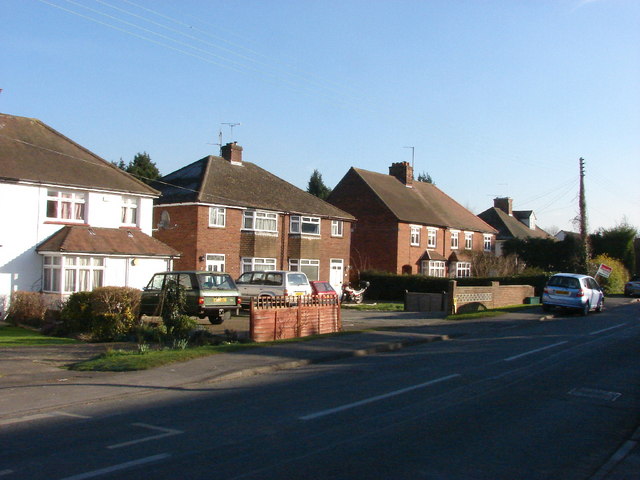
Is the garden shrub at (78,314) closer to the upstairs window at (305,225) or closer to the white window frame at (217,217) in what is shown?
the white window frame at (217,217)

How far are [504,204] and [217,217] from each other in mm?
53062

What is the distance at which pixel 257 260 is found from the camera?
37.4 m

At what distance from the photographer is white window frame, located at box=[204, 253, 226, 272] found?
3405 cm

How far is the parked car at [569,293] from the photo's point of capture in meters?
29.1

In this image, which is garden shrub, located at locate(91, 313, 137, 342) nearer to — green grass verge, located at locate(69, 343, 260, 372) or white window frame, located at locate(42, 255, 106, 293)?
green grass verge, located at locate(69, 343, 260, 372)

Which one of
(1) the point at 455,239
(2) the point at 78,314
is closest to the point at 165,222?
(2) the point at 78,314

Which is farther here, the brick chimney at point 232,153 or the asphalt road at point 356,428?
the brick chimney at point 232,153

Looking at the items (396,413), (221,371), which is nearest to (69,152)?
(221,371)

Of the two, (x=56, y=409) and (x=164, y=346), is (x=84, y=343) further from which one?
(x=56, y=409)

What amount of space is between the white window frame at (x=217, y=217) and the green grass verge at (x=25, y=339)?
549 inches

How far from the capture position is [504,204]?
8000 cm

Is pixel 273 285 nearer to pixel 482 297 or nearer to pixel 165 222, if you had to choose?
pixel 165 222

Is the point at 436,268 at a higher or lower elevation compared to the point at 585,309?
higher

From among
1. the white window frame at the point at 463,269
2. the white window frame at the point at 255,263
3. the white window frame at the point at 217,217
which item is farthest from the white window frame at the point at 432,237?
the white window frame at the point at 217,217
